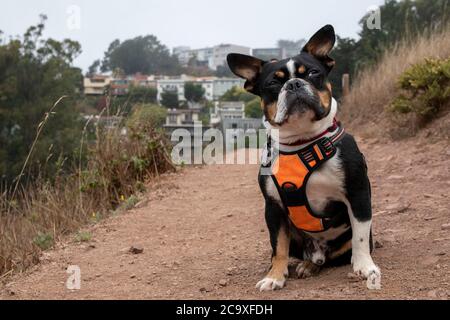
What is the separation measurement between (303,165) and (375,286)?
2.66ft

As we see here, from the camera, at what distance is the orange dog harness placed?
3.68 metres

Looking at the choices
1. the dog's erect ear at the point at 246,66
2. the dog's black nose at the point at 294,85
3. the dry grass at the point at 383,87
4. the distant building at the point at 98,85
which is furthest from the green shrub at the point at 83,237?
the dry grass at the point at 383,87

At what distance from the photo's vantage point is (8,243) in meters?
5.78

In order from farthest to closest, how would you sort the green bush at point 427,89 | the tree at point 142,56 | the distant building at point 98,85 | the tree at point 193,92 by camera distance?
the tree at point 142,56
the tree at point 193,92
the distant building at point 98,85
the green bush at point 427,89

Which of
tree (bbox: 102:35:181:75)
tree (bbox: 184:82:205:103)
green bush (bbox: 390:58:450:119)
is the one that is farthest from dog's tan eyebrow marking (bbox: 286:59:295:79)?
tree (bbox: 102:35:181:75)

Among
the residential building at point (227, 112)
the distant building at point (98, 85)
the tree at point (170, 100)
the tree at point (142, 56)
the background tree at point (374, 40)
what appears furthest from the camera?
the tree at point (142, 56)

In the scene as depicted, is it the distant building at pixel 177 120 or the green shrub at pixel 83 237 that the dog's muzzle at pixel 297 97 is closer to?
the green shrub at pixel 83 237

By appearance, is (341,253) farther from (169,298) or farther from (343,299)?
(169,298)

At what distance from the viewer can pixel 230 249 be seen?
5.12 m

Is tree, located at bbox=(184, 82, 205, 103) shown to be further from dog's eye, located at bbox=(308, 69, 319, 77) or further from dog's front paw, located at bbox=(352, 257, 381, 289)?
dog's front paw, located at bbox=(352, 257, 381, 289)

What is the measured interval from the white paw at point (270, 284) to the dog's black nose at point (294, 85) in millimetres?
1165

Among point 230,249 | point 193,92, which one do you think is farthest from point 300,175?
point 193,92

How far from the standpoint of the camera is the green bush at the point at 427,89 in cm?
793
